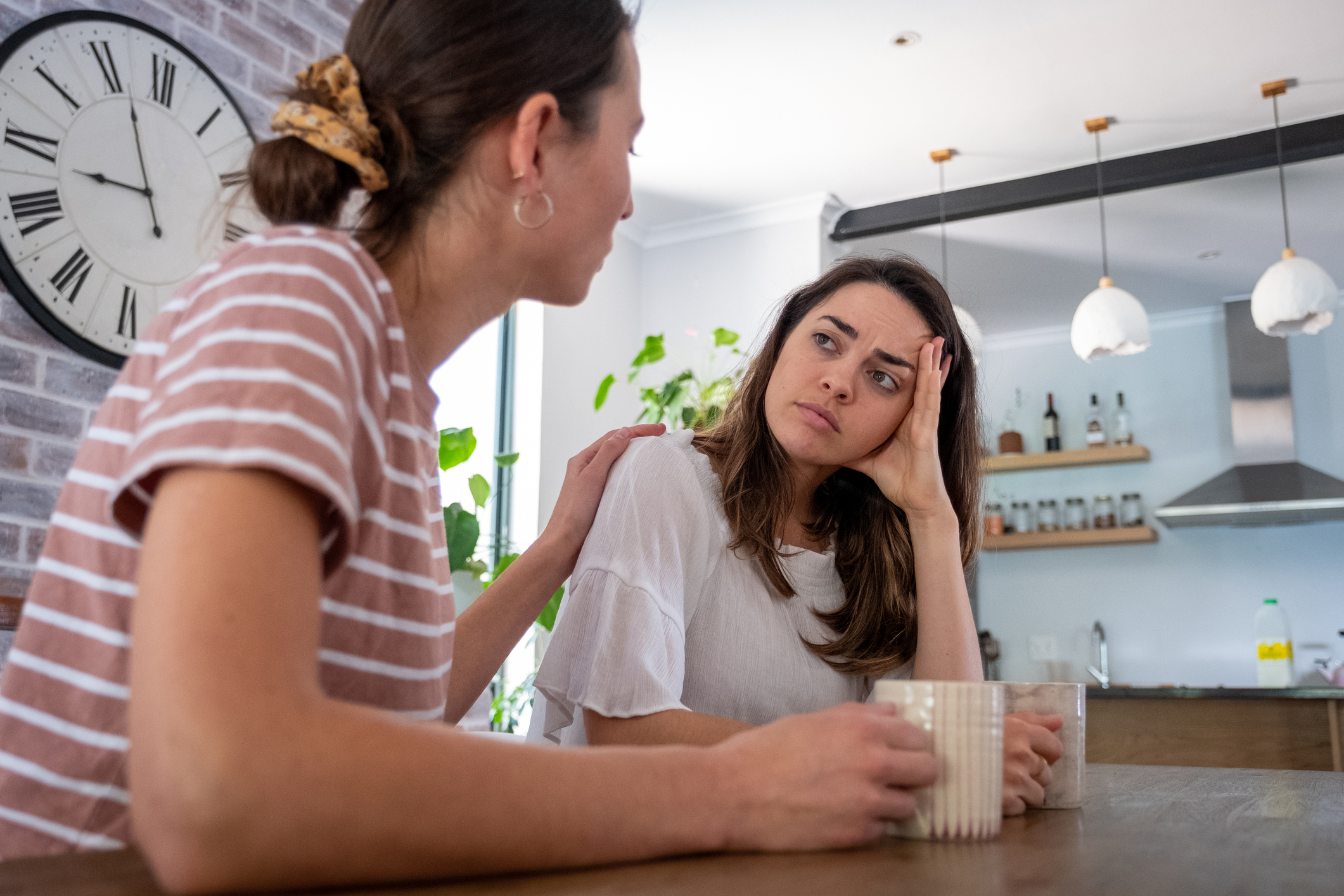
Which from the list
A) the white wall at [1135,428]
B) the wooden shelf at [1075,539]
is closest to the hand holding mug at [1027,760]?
the white wall at [1135,428]

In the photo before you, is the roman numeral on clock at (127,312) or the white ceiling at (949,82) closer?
the roman numeral on clock at (127,312)

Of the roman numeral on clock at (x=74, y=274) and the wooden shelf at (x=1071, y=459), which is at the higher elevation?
the wooden shelf at (x=1071, y=459)

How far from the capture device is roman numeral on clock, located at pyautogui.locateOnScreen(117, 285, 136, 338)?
229 centimetres

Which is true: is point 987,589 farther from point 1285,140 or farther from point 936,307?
point 936,307

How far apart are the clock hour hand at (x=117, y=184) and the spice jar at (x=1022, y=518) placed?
196 inches

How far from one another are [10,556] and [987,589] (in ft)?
17.5

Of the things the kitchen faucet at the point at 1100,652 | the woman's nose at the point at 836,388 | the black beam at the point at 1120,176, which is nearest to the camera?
the woman's nose at the point at 836,388

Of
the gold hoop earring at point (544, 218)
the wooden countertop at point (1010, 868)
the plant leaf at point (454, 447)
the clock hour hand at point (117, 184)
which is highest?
the clock hour hand at point (117, 184)

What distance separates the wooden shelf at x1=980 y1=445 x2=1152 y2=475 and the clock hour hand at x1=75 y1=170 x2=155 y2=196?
14.6 feet

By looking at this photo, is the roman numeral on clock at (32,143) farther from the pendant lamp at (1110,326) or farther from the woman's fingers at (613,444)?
the pendant lamp at (1110,326)

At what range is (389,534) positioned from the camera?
63cm

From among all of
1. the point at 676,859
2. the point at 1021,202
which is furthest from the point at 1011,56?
the point at 676,859

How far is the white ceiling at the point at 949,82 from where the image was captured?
331cm

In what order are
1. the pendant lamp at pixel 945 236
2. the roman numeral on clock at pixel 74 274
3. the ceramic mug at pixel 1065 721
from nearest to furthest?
the ceramic mug at pixel 1065 721 < the roman numeral on clock at pixel 74 274 < the pendant lamp at pixel 945 236
